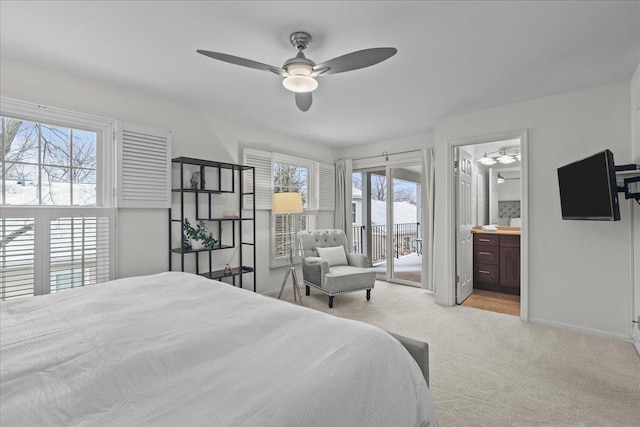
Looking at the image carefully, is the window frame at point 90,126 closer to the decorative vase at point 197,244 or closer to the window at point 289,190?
the decorative vase at point 197,244

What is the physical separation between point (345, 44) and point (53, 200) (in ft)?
9.36

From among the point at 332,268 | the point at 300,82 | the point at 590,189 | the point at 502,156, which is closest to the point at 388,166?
the point at 502,156

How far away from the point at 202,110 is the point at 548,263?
4.37 metres

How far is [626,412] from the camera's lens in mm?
1938

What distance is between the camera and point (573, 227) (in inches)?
127

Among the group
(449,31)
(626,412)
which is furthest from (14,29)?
(626,412)

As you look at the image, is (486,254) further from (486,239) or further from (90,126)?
(90,126)

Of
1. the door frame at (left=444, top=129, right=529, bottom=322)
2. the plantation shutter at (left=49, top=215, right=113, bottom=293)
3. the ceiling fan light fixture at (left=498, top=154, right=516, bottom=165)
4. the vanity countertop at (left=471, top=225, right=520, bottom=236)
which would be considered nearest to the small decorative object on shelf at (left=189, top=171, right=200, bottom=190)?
the plantation shutter at (left=49, top=215, right=113, bottom=293)

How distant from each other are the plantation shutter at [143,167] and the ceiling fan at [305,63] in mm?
1779

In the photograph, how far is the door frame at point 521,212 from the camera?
3.50m

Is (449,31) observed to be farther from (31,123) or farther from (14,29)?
(31,123)

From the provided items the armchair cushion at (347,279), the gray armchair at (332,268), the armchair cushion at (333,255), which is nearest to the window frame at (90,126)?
the gray armchair at (332,268)

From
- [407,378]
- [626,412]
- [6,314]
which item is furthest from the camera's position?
[626,412]

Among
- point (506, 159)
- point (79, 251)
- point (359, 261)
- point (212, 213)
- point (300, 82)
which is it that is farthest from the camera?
point (506, 159)
